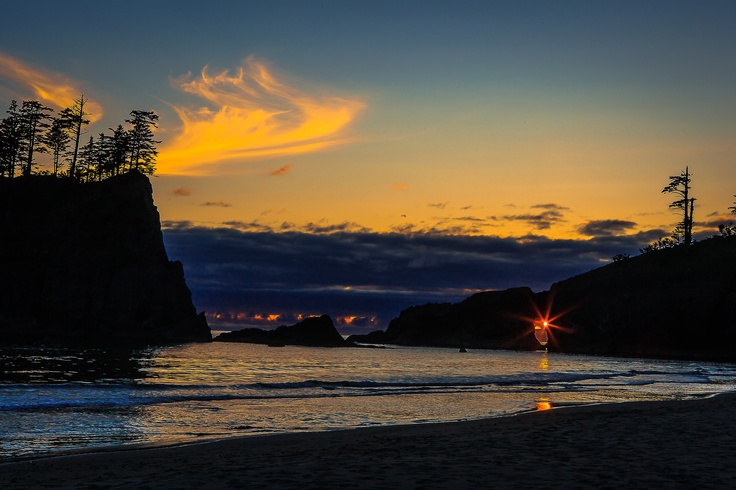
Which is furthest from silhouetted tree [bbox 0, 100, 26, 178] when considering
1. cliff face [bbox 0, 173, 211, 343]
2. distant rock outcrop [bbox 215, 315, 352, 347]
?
distant rock outcrop [bbox 215, 315, 352, 347]

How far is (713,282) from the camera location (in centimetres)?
11156

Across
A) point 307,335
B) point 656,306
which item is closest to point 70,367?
point 307,335

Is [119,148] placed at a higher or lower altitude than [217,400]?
higher

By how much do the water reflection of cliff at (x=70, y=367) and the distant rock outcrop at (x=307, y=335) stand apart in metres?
78.7

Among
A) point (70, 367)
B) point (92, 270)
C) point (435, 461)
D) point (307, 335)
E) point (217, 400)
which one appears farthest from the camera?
point (307, 335)

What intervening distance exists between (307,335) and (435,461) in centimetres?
13410

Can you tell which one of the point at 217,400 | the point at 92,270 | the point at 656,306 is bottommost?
the point at 217,400

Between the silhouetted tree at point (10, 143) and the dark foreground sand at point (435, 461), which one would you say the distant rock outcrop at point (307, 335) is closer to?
the silhouetted tree at point (10, 143)

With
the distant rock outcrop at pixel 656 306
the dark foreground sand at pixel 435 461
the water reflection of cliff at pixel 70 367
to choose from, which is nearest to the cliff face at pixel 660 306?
the distant rock outcrop at pixel 656 306

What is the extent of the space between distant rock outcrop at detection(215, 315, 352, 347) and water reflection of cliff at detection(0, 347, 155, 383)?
78714 millimetres

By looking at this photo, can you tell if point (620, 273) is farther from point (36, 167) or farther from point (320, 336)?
point (36, 167)

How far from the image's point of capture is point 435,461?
1245 cm

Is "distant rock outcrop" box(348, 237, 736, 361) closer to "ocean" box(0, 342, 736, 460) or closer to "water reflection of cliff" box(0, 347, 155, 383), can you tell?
"ocean" box(0, 342, 736, 460)

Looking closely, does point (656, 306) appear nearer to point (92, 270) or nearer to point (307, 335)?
point (307, 335)
